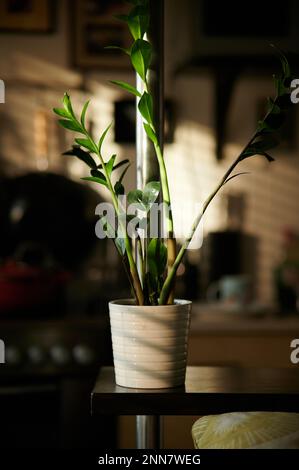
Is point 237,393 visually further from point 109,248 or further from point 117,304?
point 109,248

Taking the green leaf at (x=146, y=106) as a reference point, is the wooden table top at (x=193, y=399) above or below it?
below

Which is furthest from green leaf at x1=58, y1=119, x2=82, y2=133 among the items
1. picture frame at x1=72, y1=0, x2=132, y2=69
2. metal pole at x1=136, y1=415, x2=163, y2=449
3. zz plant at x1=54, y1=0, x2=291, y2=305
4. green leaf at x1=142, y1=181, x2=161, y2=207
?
picture frame at x1=72, y1=0, x2=132, y2=69

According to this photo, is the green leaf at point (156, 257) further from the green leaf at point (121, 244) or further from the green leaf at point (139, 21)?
the green leaf at point (139, 21)

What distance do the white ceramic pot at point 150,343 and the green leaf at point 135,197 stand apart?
0.39ft

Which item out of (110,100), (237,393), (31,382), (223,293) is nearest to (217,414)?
(237,393)

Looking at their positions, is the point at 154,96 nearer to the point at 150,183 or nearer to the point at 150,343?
the point at 150,183

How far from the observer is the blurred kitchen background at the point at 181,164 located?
2.05 metres

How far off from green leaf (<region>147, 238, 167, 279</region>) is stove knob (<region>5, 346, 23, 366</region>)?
46.8 inches

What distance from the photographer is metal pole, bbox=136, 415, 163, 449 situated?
80 centimetres

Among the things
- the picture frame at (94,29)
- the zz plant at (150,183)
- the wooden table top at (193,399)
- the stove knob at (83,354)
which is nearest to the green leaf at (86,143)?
the zz plant at (150,183)

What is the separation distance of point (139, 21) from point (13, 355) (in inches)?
51.6

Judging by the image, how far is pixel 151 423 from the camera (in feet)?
2.64

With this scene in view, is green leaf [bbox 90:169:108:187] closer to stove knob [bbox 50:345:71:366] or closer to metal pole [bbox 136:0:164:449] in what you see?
metal pole [bbox 136:0:164:449]

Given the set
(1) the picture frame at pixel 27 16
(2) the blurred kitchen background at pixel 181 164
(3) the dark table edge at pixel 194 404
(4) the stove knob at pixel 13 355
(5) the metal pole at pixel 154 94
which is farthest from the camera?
(1) the picture frame at pixel 27 16
